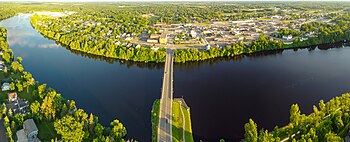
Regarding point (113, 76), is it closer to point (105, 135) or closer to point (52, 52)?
point (105, 135)

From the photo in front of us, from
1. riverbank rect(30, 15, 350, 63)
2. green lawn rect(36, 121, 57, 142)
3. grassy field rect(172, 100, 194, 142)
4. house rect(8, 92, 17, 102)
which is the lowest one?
green lawn rect(36, 121, 57, 142)

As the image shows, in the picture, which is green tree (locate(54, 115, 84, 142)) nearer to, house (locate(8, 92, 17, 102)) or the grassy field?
the grassy field

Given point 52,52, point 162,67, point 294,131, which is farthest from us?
point 52,52

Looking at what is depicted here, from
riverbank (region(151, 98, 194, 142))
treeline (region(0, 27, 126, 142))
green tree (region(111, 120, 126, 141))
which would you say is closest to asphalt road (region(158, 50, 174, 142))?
riverbank (region(151, 98, 194, 142))

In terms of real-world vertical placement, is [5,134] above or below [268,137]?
below

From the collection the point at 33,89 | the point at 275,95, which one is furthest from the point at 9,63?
the point at 275,95

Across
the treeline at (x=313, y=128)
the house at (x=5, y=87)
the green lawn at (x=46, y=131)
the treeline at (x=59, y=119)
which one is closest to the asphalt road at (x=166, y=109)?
the treeline at (x=59, y=119)
